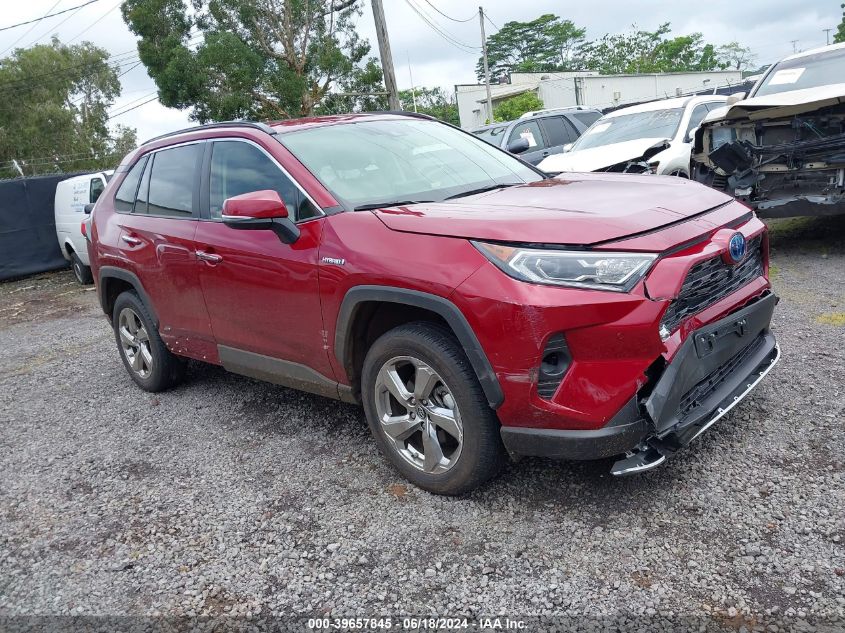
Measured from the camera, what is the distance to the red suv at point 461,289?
2.60 metres

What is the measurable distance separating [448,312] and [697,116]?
753 cm

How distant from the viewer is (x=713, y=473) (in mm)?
3072

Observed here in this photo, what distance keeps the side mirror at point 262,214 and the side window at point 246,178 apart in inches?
4.1

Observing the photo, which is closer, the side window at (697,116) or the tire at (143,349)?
the tire at (143,349)

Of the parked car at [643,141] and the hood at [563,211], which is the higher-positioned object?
the hood at [563,211]

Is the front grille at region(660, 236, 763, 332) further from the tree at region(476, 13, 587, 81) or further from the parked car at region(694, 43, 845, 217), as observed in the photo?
the tree at region(476, 13, 587, 81)

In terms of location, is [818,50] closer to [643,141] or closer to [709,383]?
[643,141]

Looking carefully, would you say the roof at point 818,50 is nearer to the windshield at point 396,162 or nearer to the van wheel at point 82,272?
the windshield at point 396,162

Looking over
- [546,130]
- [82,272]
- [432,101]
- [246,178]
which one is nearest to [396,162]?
[246,178]

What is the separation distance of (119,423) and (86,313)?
5.59 metres

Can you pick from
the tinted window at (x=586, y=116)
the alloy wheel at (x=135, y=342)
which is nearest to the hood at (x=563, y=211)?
the alloy wheel at (x=135, y=342)

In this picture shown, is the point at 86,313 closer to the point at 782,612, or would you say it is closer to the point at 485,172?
the point at 485,172

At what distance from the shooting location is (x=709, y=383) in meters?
2.94

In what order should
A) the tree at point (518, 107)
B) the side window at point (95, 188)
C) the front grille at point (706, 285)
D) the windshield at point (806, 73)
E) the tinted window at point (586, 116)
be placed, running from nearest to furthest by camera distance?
1. the front grille at point (706, 285)
2. the windshield at point (806, 73)
3. the side window at point (95, 188)
4. the tinted window at point (586, 116)
5. the tree at point (518, 107)
